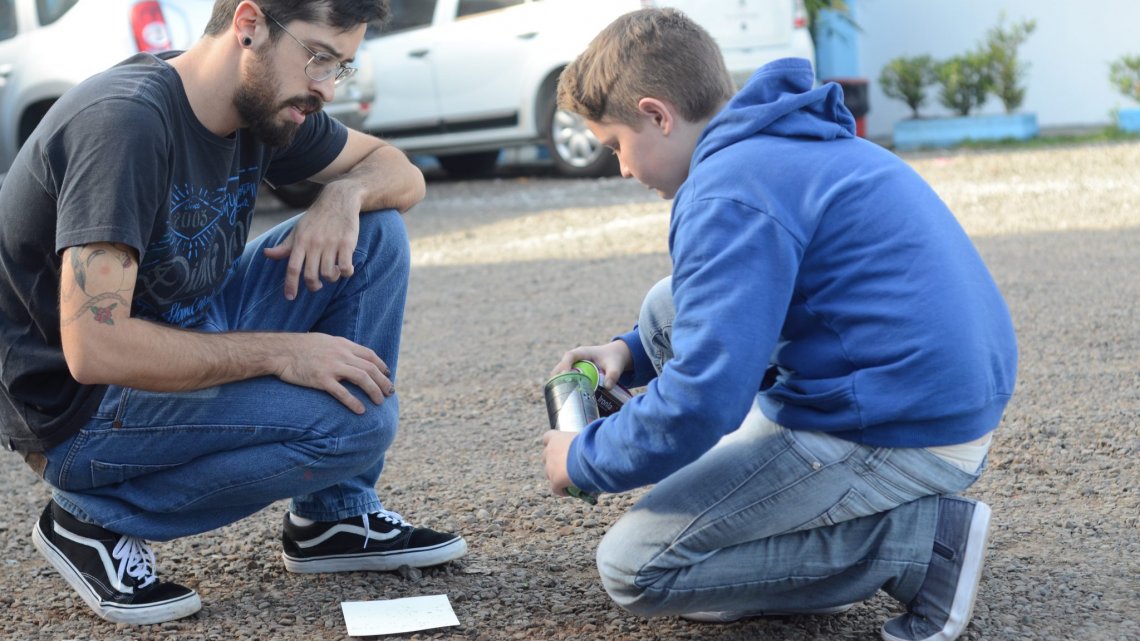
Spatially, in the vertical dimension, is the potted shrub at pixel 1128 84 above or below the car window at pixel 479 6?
below

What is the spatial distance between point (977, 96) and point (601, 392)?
10928 millimetres

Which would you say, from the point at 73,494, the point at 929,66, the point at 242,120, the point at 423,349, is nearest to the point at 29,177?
the point at 242,120

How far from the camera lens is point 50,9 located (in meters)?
7.98

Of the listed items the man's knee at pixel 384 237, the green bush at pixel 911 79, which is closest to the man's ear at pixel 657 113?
the man's knee at pixel 384 237

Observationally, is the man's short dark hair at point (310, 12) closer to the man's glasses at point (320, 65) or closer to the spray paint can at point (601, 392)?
the man's glasses at point (320, 65)

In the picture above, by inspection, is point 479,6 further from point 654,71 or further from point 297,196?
point 654,71

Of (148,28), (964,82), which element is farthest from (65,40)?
(964,82)

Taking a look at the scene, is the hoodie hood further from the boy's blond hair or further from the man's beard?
the man's beard

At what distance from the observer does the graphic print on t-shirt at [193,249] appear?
8.64ft

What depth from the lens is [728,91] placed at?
2.45 metres

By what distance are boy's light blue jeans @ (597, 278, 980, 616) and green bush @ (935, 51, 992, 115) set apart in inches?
428

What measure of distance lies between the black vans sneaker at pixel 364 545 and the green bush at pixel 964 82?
10657 mm

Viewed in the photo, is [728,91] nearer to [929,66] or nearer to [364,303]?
[364,303]

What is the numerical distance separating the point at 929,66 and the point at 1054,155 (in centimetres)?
274
